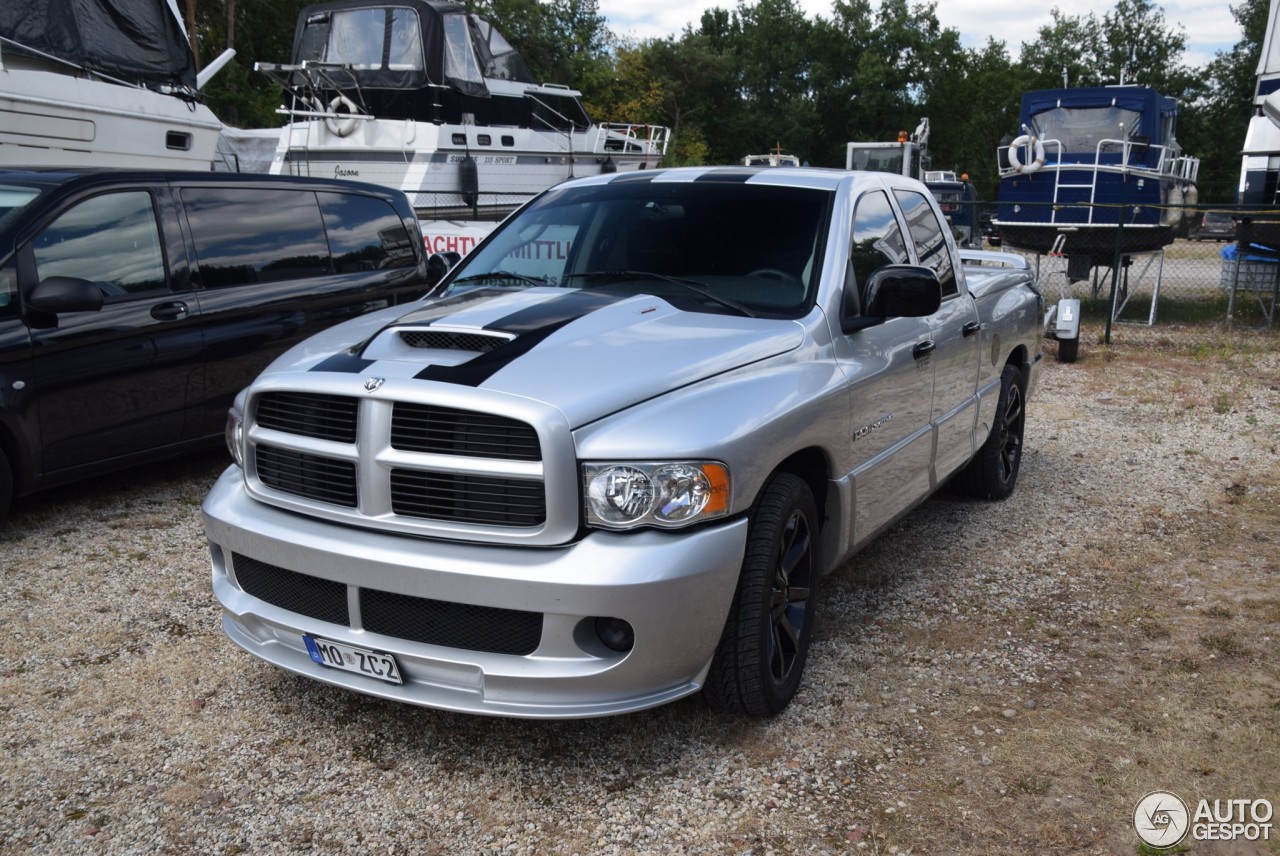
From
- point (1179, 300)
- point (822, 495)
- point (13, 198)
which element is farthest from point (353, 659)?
point (1179, 300)

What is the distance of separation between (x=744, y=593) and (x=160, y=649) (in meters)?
2.45

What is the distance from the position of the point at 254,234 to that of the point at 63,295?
1542mm

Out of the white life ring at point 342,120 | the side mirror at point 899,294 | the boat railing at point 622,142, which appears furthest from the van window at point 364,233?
the boat railing at point 622,142

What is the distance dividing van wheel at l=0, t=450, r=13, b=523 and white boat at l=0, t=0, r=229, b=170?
5639mm

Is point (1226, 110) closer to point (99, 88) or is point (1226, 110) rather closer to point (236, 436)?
point (99, 88)

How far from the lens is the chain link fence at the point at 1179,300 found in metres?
13.3

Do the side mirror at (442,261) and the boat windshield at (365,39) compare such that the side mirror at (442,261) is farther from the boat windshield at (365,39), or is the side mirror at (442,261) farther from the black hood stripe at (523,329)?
the boat windshield at (365,39)

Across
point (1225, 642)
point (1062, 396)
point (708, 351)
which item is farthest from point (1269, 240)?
point (708, 351)

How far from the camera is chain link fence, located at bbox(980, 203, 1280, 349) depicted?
13.3m

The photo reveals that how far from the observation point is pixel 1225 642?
4352 millimetres

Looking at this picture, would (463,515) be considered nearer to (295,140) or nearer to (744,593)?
(744,593)

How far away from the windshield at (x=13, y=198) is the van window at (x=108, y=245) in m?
0.17

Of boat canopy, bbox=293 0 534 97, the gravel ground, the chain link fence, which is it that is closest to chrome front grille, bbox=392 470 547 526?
the gravel ground

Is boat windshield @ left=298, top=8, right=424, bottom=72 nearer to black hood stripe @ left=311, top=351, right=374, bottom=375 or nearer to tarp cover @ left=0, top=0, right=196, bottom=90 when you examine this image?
tarp cover @ left=0, top=0, right=196, bottom=90
